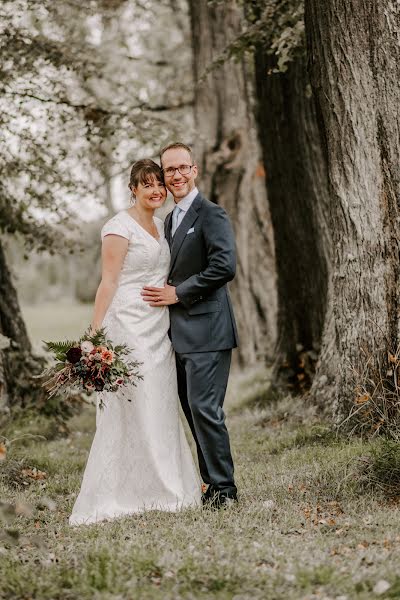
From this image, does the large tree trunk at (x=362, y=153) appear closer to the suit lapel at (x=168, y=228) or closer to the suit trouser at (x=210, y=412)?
the suit trouser at (x=210, y=412)

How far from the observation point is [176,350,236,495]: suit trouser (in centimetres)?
554

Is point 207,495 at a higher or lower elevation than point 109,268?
lower

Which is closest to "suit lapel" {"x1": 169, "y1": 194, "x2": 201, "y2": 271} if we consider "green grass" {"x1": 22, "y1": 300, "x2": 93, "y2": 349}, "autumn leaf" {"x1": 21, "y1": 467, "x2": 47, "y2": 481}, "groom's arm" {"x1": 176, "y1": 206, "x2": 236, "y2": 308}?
"groom's arm" {"x1": 176, "y1": 206, "x2": 236, "y2": 308}

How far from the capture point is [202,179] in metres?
13.5

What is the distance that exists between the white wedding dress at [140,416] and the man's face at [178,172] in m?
0.38

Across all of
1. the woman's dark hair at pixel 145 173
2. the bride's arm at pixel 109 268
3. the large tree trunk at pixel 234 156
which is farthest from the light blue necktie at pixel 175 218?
the large tree trunk at pixel 234 156

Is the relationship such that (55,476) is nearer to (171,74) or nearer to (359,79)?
(359,79)

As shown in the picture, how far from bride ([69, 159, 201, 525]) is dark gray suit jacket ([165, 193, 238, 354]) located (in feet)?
0.61

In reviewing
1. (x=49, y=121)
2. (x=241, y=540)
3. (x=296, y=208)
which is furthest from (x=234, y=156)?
(x=241, y=540)

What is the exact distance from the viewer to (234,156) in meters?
13.6

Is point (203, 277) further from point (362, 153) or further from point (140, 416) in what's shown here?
point (362, 153)

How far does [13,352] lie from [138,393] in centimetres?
444

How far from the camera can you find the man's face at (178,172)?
18.4 feet

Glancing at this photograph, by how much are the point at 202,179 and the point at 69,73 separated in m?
3.09
